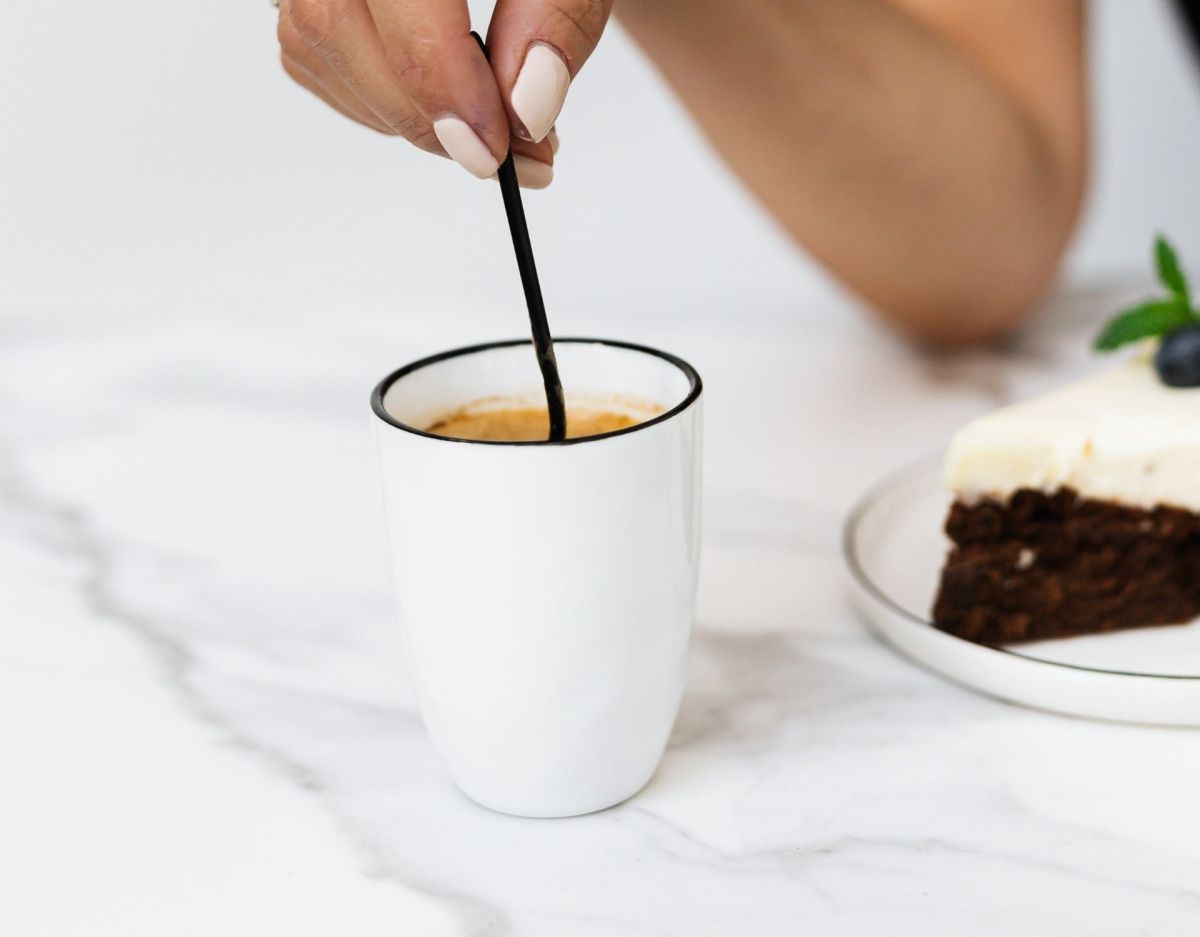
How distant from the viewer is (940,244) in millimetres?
1416

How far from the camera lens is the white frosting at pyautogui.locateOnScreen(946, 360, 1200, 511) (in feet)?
3.11

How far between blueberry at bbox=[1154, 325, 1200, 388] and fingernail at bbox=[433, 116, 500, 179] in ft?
1.81

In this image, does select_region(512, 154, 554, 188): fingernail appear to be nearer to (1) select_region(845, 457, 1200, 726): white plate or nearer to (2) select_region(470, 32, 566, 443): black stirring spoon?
(2) select_region(470, 32, 566, 443): black stirring spoon

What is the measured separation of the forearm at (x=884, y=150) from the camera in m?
1.26

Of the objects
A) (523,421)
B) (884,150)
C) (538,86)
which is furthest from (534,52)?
(884,150)

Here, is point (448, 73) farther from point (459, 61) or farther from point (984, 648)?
point (984, 648)

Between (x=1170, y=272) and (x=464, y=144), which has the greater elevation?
(x=464, y=144)

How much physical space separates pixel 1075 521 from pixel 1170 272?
0.80ft

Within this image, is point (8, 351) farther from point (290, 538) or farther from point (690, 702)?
point (690, 702)

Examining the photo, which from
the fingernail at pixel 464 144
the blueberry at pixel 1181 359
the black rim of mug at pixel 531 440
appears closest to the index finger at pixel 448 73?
the fingernail at pixel 464 144

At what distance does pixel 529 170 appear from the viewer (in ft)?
2.57

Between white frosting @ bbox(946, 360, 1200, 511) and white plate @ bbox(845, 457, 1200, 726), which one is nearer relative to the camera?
white plate @ bbox(845, 457, 1200, 726)

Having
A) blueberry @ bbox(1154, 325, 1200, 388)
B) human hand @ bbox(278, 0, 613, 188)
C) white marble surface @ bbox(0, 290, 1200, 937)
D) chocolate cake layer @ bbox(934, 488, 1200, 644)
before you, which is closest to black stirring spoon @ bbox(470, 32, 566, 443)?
human hand @ bbox(278, 0, 613, 188)

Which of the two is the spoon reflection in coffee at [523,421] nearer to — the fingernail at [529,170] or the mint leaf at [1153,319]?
the fingernail at [529,170]
